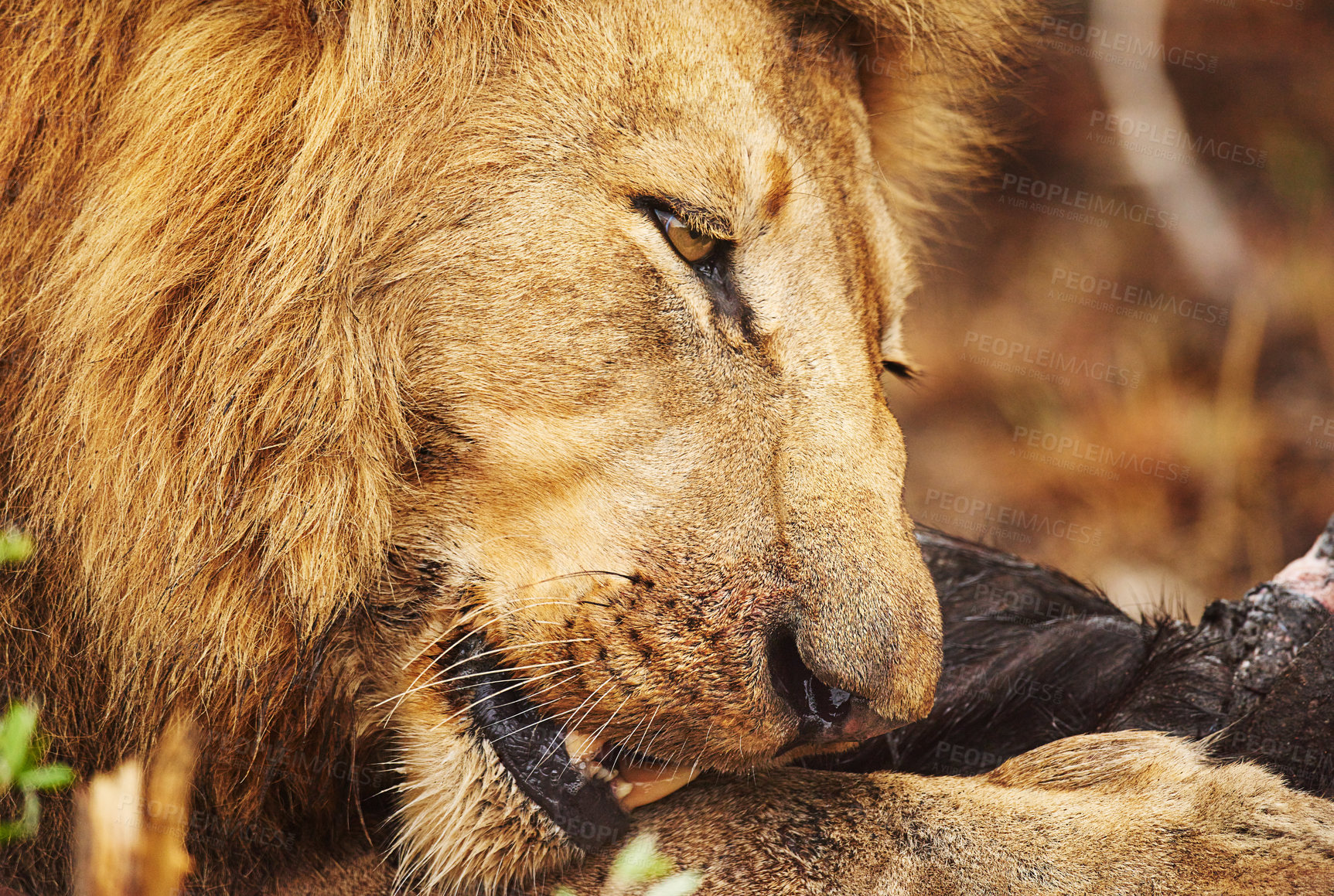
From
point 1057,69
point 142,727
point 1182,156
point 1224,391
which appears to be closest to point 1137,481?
point 1224,391

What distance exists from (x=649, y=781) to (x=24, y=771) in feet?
2.46

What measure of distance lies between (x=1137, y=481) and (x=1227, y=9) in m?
1.78

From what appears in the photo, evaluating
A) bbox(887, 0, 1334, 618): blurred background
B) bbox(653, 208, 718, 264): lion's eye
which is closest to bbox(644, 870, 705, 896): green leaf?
bbox(653, 208, 718, 264): lion's eye

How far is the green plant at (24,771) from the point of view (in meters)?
1.24

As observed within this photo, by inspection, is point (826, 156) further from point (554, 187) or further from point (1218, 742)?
point (1218, 742)

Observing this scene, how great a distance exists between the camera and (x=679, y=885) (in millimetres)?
1367

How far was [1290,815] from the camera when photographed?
138 cm

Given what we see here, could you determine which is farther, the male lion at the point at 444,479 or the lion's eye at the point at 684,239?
the lion's eye at the point at 684,239

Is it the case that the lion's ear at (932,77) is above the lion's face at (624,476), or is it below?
above

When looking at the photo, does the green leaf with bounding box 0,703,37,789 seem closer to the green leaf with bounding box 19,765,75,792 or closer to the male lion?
the green leaf with bounding box 19,765,75,792

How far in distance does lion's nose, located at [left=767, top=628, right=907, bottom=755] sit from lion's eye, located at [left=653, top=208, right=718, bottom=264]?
1.71ft

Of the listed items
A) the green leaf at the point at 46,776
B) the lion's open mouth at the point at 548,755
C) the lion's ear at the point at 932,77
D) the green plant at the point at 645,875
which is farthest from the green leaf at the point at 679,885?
the lion's ear at the point at 932,77

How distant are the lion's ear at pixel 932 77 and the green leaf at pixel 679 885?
4.47 ft

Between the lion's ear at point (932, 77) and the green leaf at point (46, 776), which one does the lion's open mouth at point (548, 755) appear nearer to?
the green leaf at point (46, 776)
